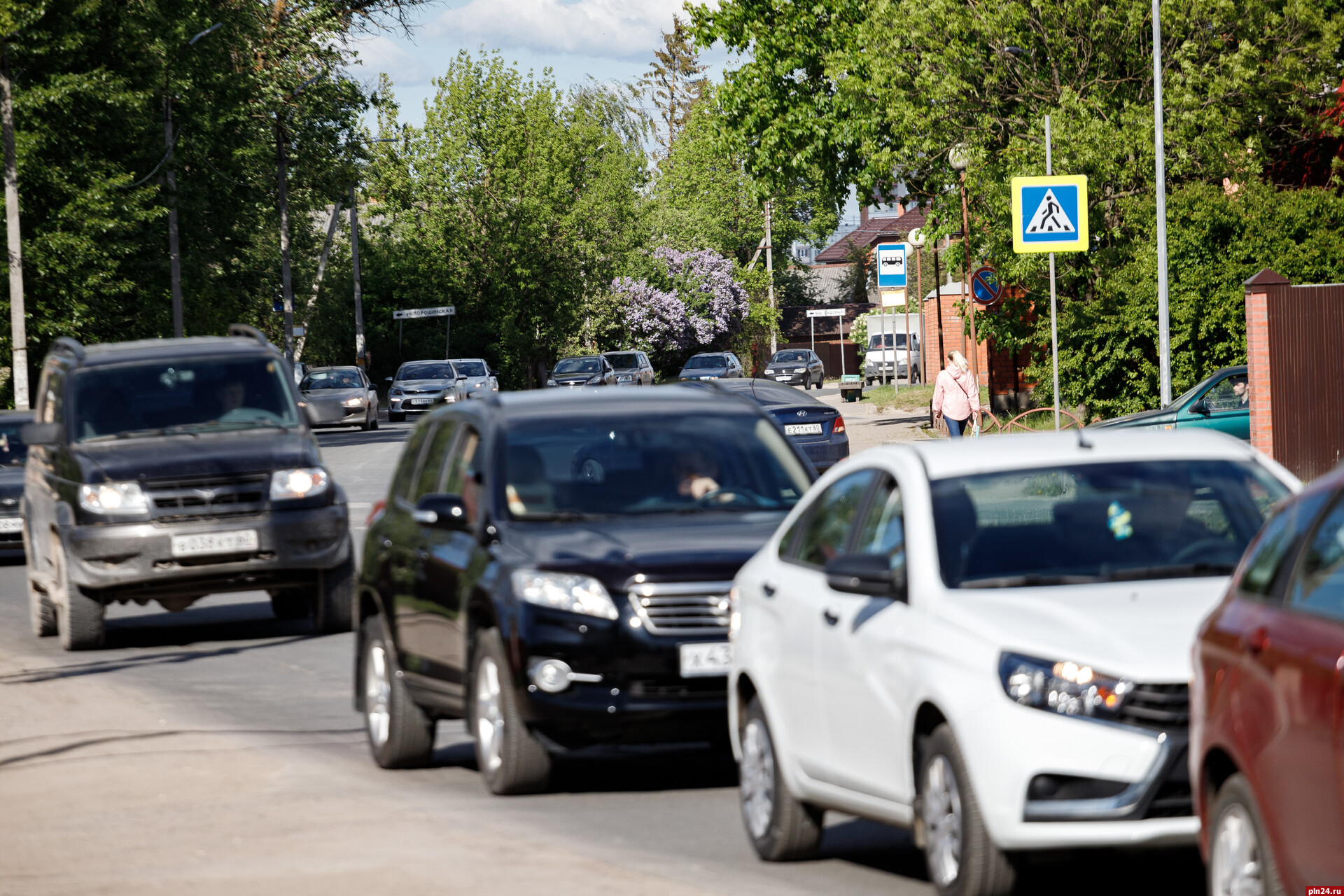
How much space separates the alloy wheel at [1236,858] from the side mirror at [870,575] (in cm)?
159

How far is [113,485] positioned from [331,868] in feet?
24.0

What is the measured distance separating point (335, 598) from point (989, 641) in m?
9.74

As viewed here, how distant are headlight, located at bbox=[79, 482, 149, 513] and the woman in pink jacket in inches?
638

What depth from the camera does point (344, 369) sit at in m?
51.2

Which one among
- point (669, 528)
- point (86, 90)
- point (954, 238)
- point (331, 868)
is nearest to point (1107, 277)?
point (954, 238)

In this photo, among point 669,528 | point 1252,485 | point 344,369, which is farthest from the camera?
point 344,369

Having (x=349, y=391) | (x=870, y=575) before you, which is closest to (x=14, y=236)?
(x=349, y=391)

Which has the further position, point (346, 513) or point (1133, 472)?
point (346, 513)

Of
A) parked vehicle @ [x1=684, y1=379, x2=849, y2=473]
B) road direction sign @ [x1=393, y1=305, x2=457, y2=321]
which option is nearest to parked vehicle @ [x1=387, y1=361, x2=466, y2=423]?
road direction sign @ [x1=393, y1=305, x2=457, y2=321]

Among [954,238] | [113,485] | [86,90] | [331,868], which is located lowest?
[331,868]

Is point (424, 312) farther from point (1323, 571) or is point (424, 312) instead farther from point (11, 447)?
point (1323, 571)

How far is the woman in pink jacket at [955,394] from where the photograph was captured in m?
28.4

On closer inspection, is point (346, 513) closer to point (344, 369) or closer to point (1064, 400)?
point (1064, 400)

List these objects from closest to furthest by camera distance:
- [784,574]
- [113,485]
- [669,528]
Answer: [784,574] → [669,528] → [113,485]
